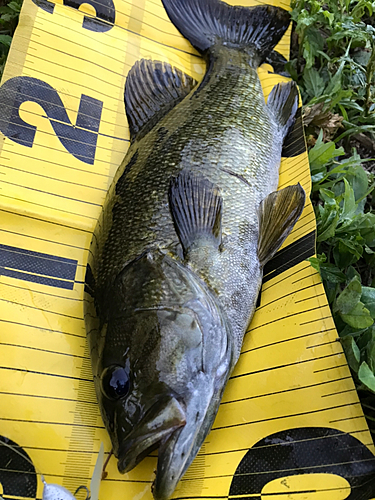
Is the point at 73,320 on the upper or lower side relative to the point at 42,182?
lower

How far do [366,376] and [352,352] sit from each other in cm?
10

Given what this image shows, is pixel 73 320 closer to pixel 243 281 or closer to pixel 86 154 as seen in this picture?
pixel 243 281

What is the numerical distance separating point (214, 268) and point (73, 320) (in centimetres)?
67

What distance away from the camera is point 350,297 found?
1484 mm

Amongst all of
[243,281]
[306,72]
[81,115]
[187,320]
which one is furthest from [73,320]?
[306,72]

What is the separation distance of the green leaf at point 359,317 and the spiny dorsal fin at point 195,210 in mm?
582

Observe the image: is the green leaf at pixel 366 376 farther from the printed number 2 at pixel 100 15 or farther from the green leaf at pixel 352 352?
the printed number 2 at pixel 100 15

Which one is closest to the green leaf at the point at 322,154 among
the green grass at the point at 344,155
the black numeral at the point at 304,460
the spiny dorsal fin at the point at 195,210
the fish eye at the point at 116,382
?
the green grass at the point at 344,155

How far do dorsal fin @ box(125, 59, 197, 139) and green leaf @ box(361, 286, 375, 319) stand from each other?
4.28 ft

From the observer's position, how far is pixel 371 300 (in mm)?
1563

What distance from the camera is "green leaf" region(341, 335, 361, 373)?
140 centimetres

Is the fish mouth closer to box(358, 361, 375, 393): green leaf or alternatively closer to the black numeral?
the black numeral

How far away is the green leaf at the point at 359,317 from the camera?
1.44 m

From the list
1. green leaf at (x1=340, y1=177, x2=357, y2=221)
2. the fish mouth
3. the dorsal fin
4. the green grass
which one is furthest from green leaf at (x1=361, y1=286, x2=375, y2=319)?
the dorsal fin
